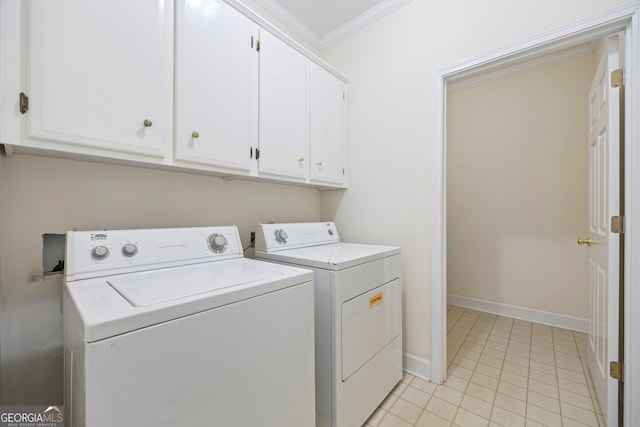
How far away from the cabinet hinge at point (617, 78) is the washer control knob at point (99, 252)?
2.41 metres

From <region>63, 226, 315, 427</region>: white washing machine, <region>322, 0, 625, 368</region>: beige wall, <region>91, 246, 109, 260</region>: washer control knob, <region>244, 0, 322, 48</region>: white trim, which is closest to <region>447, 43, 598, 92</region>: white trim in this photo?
<region>322, 0, 625, 368</region>: beige wall

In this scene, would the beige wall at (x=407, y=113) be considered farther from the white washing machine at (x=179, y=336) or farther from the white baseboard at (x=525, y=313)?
the white baseboard at (x=525, y=313)

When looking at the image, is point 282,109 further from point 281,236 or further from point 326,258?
point 326,258

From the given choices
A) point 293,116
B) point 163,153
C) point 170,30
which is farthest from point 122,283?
point 293,116

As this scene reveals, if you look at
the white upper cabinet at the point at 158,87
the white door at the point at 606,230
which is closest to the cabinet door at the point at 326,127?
the white upper cabinet at the point at 158,87

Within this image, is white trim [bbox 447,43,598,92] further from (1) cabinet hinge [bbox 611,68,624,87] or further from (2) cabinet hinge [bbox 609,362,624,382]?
(2) cabinet hinge [bbox 609,362,624,382]

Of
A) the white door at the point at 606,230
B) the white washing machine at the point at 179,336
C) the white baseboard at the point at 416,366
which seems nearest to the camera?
the white washing machine at the point at 179,336

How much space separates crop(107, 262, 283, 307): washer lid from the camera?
0.80 m

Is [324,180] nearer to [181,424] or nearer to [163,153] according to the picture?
[163,153]

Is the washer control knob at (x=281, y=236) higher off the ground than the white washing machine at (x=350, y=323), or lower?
higher

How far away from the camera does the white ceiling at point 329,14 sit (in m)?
2.00

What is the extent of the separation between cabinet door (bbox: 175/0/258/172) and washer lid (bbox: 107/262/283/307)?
0.53 meters

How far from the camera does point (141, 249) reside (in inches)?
45.2

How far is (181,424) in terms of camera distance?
72cm
